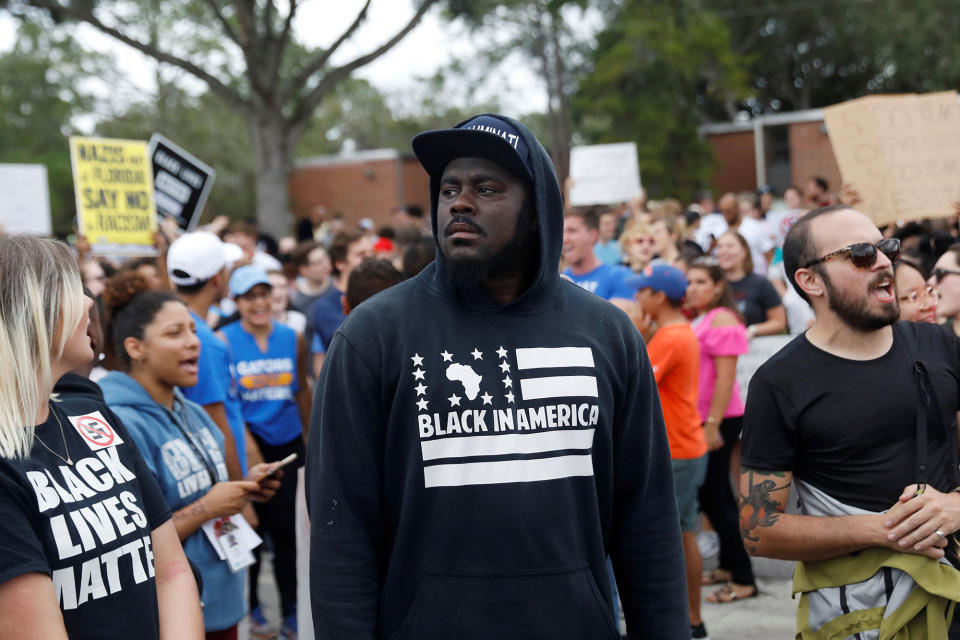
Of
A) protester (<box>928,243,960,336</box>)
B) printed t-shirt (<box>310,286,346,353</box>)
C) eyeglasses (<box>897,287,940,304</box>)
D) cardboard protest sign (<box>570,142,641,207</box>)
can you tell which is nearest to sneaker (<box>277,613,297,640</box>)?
printed t-shirt (<box>310,286,346,353</box>)

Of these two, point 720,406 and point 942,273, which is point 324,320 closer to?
point 720,406

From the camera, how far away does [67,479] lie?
2.28m

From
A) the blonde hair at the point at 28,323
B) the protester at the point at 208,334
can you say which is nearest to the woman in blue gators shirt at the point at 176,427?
the protester at the point at 208,334

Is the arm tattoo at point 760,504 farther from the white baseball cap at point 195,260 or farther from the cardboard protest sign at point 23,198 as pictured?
the cardboard protest sign at point 23,198

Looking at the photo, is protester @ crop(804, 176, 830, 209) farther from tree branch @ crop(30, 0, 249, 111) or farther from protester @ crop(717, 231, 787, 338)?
tree branch @ crop(30, 0, 249, 111)

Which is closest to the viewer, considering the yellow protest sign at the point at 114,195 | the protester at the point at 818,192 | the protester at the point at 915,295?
the protester at the point at 915,295

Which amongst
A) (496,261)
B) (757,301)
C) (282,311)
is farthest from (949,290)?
(282,311)

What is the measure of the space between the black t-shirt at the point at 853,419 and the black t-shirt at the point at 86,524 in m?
1.91

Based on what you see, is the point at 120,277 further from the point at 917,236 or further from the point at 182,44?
the point at 182,44

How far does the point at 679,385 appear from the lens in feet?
18.3

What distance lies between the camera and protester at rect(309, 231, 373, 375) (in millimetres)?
6746

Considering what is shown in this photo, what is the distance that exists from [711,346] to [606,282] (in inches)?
31.7

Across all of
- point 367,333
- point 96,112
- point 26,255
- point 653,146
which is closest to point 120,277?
point 26,255

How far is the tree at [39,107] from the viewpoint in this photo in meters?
42.6
